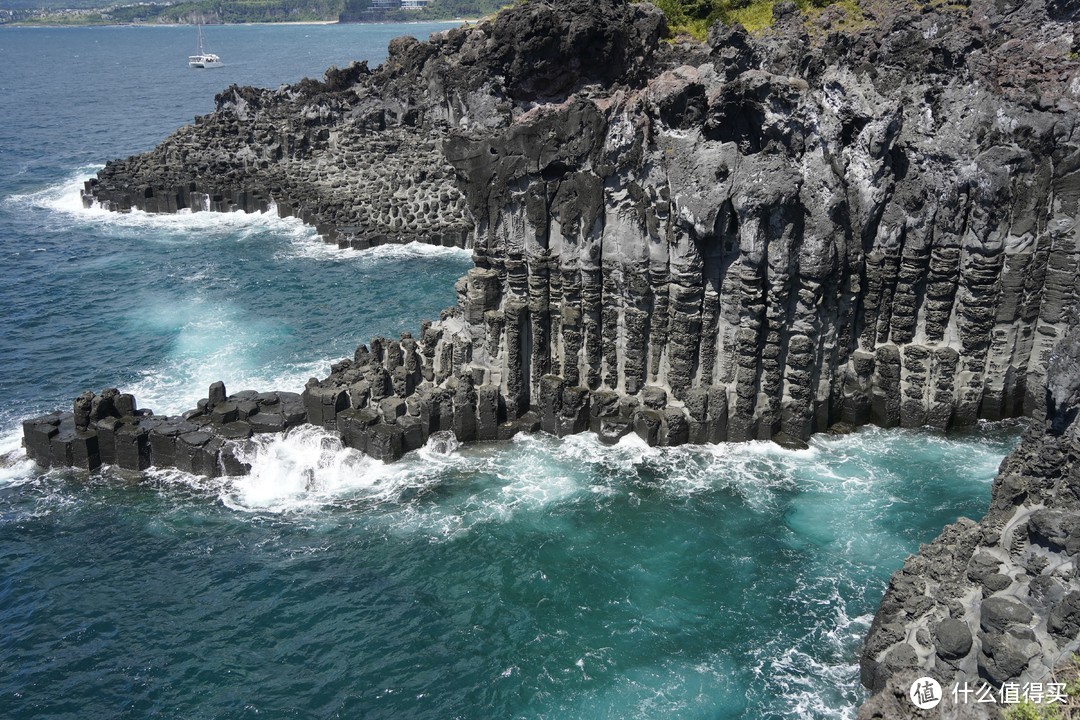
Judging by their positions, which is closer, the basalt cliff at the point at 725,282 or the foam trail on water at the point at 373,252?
the basalt cliff at the point at 725,282

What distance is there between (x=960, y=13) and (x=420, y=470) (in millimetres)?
54166

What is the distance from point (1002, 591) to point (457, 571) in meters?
16.2

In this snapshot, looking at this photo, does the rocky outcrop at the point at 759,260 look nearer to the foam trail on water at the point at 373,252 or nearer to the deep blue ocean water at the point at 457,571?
the deep blue ocean water at the point at 457,571

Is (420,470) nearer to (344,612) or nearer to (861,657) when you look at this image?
(344,612)

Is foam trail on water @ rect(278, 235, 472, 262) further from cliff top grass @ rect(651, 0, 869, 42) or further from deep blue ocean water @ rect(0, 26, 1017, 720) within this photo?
cliff top grass @ rect(651, 0, 869, 42)

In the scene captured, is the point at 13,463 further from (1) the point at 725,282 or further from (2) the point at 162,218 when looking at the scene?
(2) the point at 162,218

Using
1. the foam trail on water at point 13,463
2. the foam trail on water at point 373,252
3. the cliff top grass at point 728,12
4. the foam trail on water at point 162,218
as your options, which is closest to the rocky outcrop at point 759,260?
the foam trail on water at point 13,463

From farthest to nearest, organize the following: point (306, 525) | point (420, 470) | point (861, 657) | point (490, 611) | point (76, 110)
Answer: point (76, 110), point (420, 470), point (306, 525), point (490, 611), point (861, 657)

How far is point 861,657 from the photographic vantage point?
2602 centimetres

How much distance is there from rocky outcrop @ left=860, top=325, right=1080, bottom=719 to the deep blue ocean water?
2.29 meters

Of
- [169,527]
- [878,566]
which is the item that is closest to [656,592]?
[878,566]

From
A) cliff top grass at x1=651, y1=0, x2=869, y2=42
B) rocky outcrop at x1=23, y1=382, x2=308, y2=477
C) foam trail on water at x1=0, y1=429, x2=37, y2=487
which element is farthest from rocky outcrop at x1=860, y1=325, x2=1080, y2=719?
cliff top grass at x1=651, y1=0, x2=869, y2=42

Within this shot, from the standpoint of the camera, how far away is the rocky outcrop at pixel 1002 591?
71.4 ft

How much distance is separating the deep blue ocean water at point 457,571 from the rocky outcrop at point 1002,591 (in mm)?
2287
